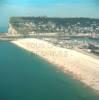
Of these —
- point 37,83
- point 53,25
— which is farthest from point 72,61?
point 53,25

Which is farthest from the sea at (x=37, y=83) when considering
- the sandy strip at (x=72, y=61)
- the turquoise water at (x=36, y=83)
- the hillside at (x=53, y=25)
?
the hillside at (x=53, y=25)

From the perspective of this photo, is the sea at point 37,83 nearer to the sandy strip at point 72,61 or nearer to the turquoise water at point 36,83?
the turquoise water at point 36,83

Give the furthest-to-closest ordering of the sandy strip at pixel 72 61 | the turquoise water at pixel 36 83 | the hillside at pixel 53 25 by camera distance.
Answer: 1. the hillside at pixel 53 25
2. the sandy strip at pixel 72 61
3. the turquoise water at pixel 36 83

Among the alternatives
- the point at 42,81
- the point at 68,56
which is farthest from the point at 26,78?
the point at 68,56

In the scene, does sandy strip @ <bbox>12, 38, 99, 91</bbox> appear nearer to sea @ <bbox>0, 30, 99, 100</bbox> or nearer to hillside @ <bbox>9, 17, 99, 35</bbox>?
sea @ <bbox>0, 30, 99, 100</bbox>

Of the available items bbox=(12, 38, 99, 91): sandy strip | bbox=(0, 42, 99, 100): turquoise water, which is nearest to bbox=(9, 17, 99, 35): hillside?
bbox=(12, 38, 99, 91): sandy strip

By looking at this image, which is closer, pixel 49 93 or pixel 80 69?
pixel 49 93

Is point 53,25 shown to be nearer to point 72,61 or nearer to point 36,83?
point 72,61

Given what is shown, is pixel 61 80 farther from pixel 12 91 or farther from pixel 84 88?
pixel 12 91
